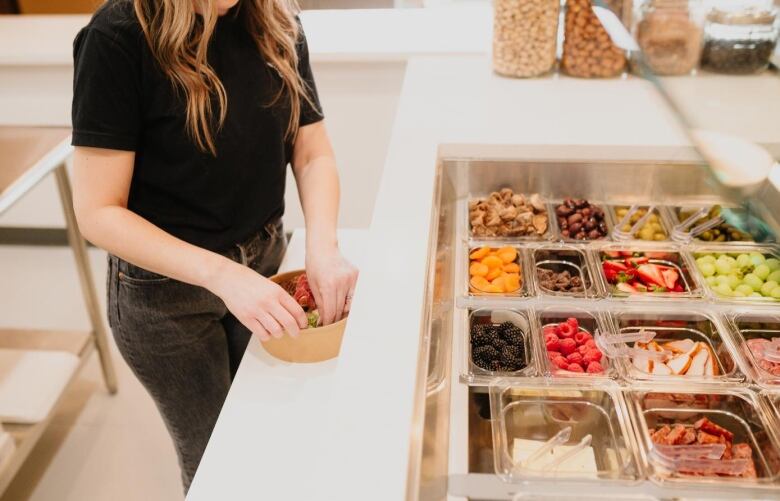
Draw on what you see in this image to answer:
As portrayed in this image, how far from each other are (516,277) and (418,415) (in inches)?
17.1

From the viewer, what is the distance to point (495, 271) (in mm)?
1216

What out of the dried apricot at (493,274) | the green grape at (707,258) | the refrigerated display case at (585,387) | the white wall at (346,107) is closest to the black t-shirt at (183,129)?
the refrigerated display case at (585,387)

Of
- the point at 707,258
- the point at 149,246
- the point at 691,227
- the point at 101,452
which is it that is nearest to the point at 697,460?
the point at 707,258

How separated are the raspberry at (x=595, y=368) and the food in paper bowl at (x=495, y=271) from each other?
20cm

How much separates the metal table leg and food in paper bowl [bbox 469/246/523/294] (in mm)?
1390

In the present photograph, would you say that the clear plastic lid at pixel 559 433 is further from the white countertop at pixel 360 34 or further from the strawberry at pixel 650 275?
the white countertop at pixel 360 34

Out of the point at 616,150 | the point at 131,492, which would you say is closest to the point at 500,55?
the point at 616,150

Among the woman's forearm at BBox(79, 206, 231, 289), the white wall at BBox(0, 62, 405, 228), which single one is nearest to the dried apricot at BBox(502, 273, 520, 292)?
the woman's forearm at BBox(79, 206, 231, 289)

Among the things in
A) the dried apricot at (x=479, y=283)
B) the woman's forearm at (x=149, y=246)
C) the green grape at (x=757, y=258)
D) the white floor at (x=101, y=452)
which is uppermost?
the woman's forearm at (x=149, y=246)

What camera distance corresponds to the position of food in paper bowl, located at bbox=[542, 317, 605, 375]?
1.01 metres

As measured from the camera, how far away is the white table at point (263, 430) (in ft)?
3.24

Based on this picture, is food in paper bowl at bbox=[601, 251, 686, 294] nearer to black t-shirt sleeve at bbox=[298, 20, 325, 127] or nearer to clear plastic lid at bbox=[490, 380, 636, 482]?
clear plastic lid at bbox=[490, 380, 636, 482]

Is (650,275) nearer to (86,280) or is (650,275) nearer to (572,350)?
(572,350)

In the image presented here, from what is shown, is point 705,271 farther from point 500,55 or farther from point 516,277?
point 500,55
